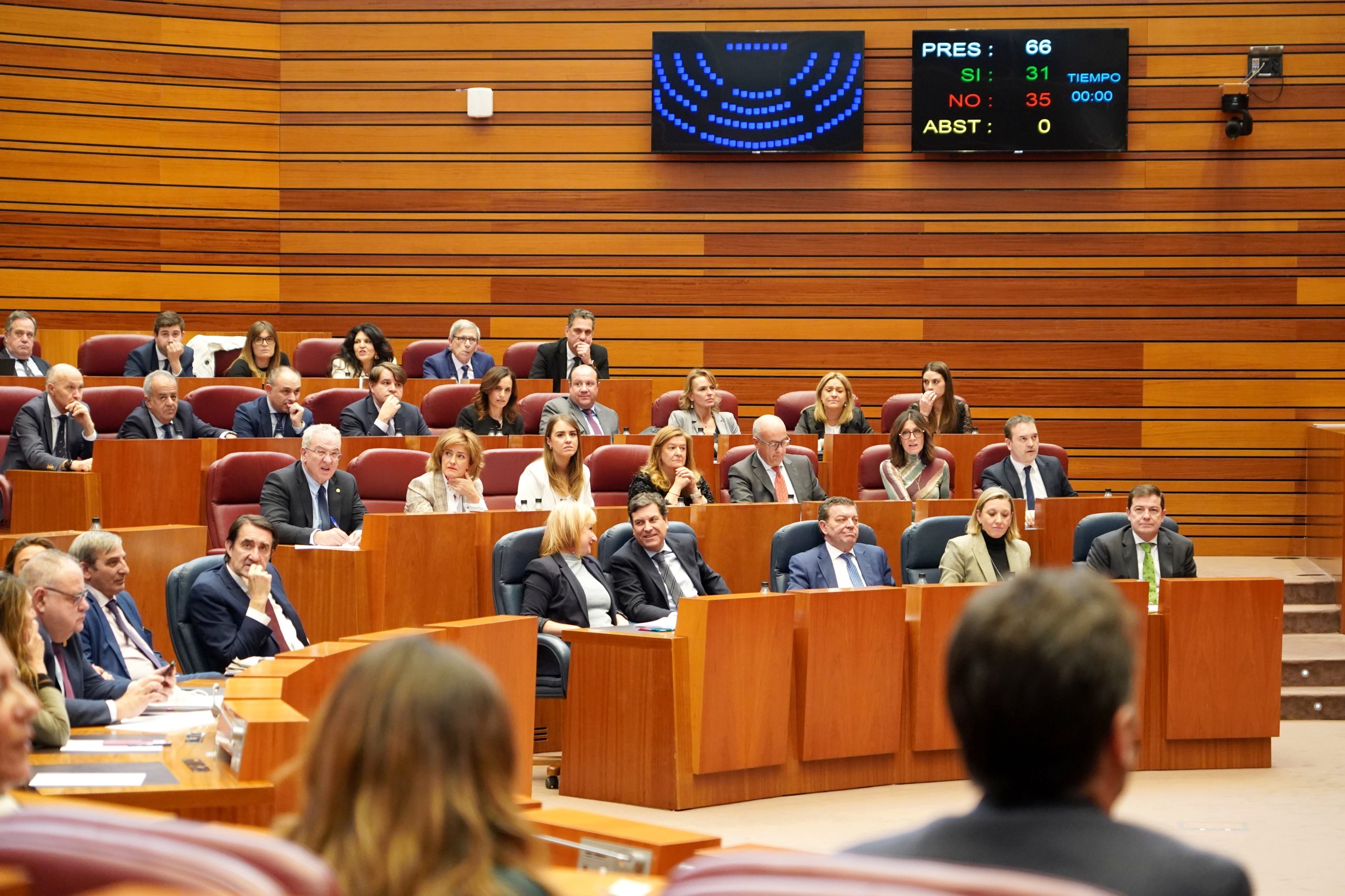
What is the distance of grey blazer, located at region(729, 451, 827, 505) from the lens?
6262 mm

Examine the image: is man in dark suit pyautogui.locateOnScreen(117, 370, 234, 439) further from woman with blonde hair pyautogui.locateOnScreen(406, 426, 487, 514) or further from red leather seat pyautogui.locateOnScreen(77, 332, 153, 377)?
red leather seat pyautogui.locateOnScreen(77, 332, 153, 377)

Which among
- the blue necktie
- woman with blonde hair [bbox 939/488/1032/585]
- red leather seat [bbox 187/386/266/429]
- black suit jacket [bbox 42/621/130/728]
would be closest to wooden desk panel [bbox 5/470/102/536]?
red leather seat [bbox 187/386/266/429]

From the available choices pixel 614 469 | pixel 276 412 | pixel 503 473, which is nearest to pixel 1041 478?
pixel 614 469

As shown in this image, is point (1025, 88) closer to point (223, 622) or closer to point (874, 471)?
point (874, 471)

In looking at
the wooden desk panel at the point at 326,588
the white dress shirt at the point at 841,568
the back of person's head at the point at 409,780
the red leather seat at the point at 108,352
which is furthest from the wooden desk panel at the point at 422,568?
the back of person's head at the point at 409,780

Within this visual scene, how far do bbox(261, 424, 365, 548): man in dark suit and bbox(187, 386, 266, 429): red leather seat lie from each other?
1.33 m

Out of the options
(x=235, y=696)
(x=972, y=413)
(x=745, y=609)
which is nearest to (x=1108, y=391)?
(x=972, y=413)

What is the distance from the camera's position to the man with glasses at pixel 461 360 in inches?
304

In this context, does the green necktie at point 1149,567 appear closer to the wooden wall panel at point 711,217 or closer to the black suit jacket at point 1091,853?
the wooden wall panel at point 711,217

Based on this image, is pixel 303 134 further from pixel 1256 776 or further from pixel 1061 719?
pixel 1061 719

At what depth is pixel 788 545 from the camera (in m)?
5.52

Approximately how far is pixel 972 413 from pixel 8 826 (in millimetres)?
8049

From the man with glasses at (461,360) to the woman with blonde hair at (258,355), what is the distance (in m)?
0.84

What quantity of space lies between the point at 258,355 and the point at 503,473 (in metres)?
1.86
